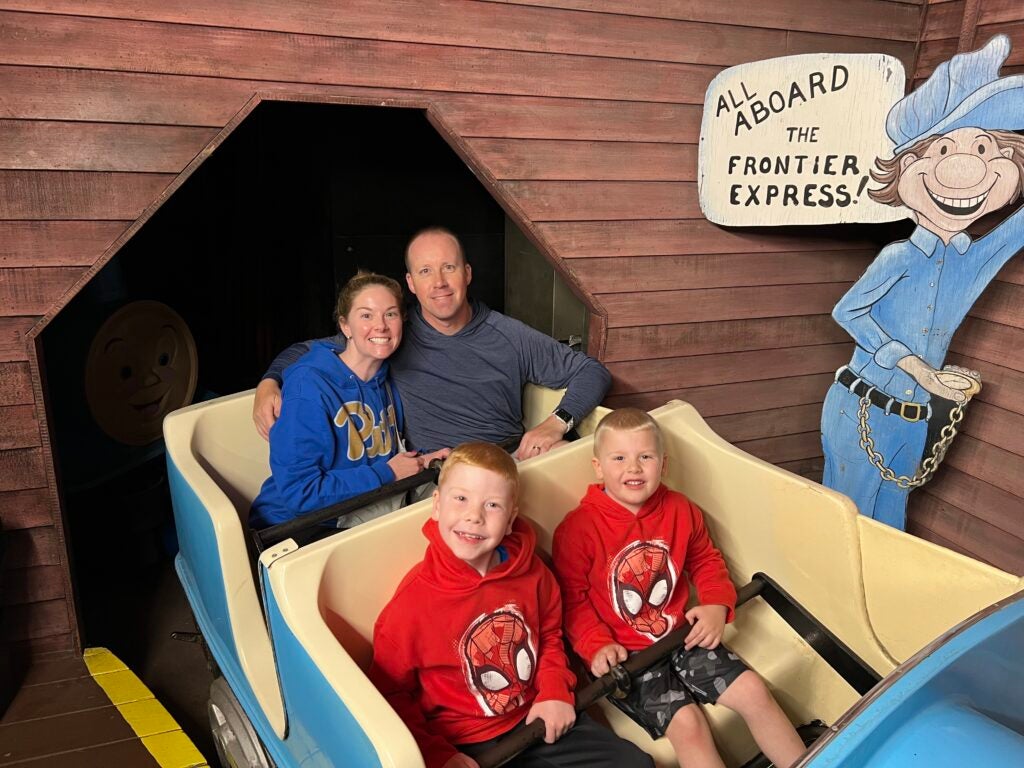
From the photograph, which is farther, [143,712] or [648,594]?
[143,712]

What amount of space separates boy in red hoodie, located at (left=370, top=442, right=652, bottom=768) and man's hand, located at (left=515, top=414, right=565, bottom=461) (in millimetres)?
524

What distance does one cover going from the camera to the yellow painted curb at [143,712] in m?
1.77

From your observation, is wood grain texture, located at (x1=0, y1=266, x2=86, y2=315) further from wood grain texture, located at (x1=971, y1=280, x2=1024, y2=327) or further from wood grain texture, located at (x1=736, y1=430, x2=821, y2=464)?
wood grain texture, located at (x1=971, y1=280, x2=1024, y2=327)

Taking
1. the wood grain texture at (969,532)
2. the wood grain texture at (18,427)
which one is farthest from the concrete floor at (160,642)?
the wood grain texture at (969,532)

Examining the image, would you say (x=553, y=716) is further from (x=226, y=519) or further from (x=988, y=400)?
(x=988, y=400)

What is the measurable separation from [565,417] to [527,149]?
752 millimetres

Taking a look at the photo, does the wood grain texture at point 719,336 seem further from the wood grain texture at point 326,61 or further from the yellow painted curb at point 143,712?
the yellow painted curb at point 143,712

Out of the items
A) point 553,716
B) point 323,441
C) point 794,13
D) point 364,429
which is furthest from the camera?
point 794,13

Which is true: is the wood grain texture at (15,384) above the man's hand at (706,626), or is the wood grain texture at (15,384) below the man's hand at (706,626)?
above

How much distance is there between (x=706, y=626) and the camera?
1461 mm

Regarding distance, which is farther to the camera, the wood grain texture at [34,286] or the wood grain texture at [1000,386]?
the wood grain texture at [1000,386]

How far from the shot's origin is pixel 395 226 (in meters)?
3.55

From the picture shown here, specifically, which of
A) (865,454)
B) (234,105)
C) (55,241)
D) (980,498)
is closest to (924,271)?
(865,454)

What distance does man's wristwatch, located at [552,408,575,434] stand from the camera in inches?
75.4
